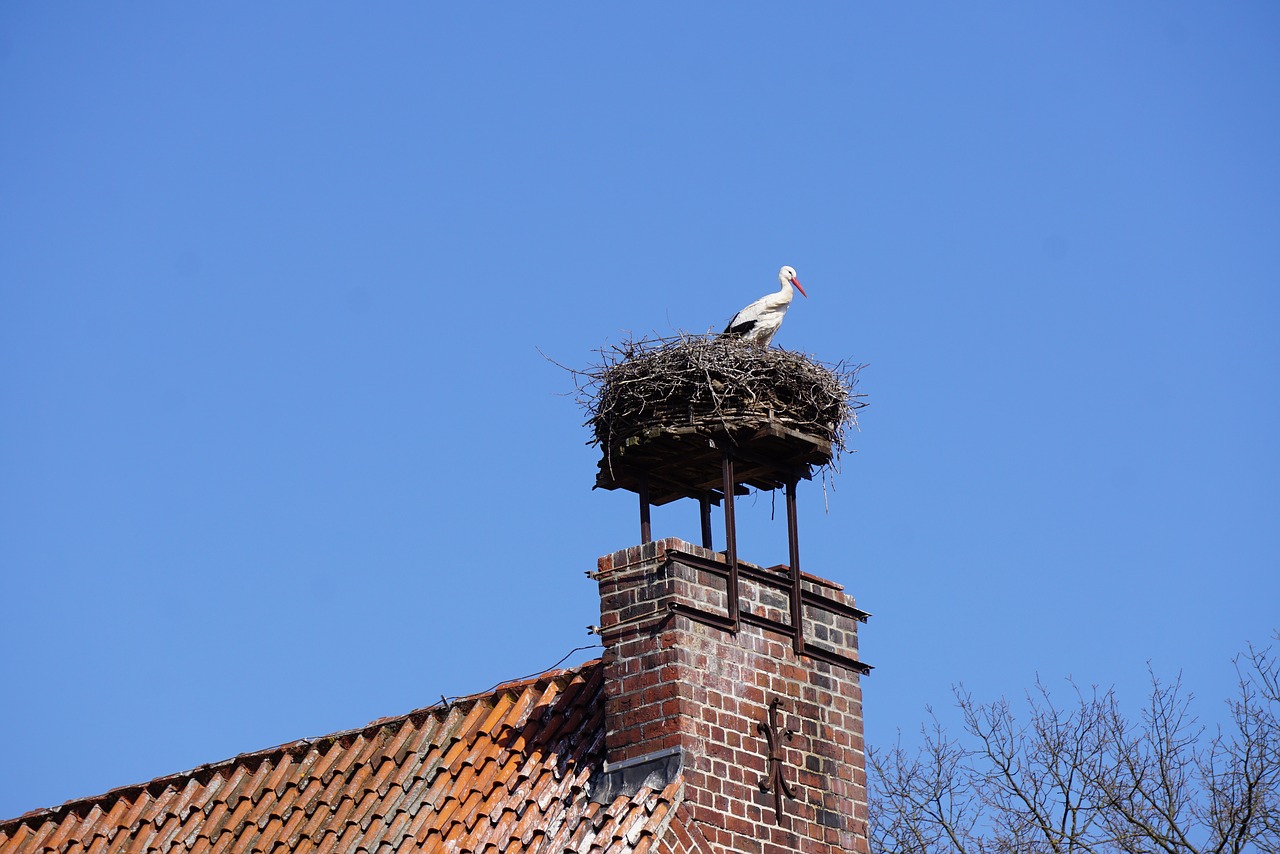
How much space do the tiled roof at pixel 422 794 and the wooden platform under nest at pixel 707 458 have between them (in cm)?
144

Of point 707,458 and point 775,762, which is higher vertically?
point 707,458

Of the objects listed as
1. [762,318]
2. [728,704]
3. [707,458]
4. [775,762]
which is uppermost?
[762,318]

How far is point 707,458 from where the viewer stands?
46.7 ft

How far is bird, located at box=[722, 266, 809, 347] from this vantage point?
1631 centimetres

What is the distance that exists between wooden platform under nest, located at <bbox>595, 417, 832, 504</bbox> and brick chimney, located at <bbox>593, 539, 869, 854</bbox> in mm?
855

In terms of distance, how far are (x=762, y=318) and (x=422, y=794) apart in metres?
5.06

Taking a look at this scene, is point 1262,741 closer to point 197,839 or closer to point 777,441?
point 777,441

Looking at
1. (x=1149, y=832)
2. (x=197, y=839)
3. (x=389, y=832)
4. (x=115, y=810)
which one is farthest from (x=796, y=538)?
(x=1149, y=832)

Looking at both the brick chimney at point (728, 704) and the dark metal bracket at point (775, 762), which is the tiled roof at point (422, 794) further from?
the dark metal bracket at point (775, 762)

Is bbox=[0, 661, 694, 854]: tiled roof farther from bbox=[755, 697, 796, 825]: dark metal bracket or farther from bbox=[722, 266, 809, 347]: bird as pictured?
bbox=[722, 266, 809, 347]: bird

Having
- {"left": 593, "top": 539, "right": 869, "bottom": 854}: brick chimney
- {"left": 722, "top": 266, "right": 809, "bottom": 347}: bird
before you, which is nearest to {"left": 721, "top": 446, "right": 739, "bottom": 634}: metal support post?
{"left": 593, "top": 539, "right": 869, "bottom": 854}: brick chimney

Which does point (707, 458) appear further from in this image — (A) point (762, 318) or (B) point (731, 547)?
(A) point (762, 318)

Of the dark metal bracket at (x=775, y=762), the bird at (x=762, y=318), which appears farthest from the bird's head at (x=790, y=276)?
the dark metal bracket at (x=775, y=762)

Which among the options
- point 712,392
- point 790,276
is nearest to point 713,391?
point 712,392
